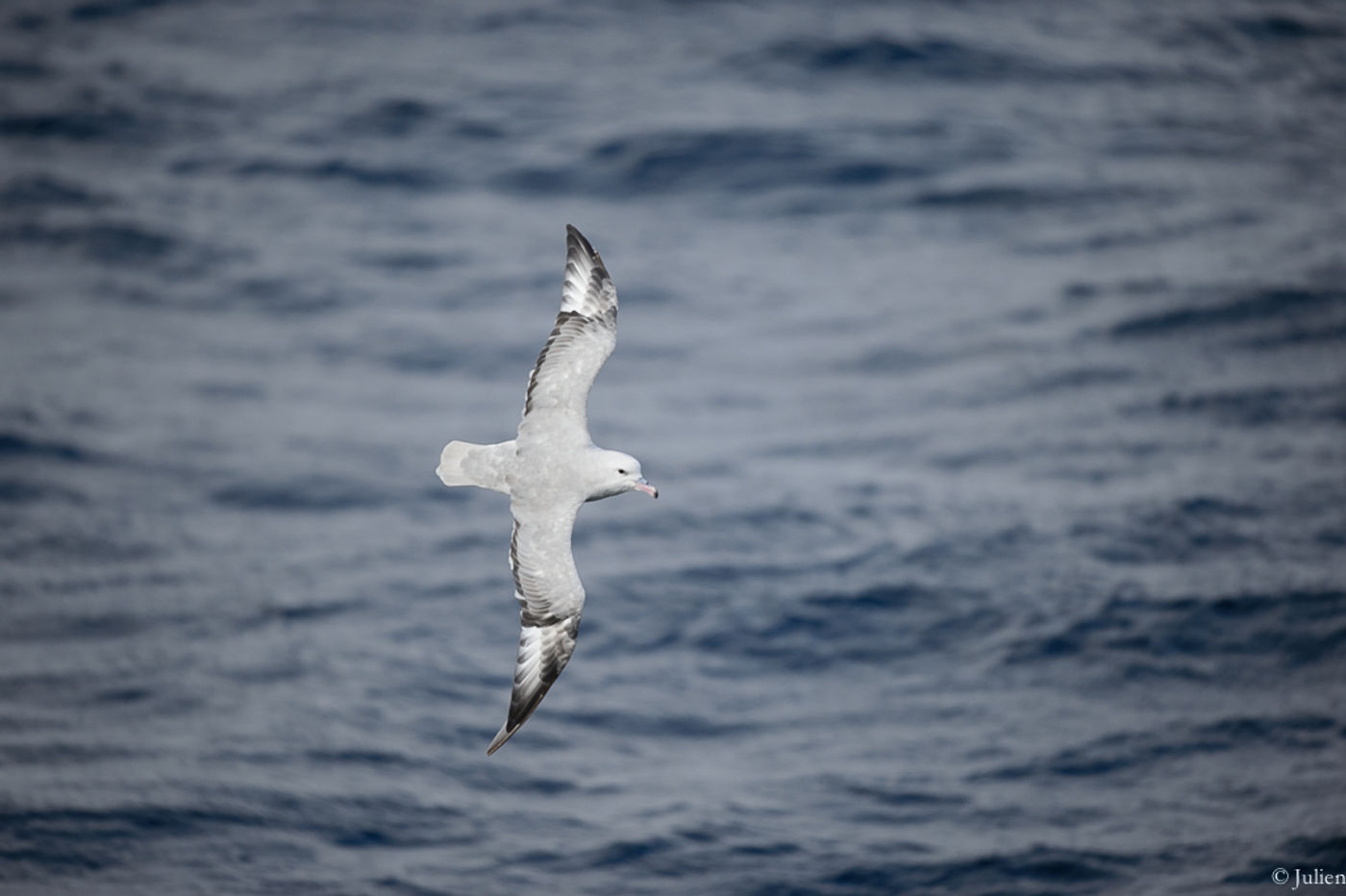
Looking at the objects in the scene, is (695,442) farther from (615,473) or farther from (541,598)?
(615,473)

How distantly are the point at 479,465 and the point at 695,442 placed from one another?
12322mm

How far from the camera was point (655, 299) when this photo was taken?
2542 cm

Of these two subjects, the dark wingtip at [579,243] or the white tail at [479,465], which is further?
the dark wingtip at [579,243]

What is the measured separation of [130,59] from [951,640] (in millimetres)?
20826

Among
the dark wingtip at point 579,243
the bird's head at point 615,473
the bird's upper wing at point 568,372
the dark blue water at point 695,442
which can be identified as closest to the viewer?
the bird's head at point 615,473

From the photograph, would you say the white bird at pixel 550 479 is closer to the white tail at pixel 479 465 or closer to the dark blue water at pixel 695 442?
the white tail at pixel 479 465

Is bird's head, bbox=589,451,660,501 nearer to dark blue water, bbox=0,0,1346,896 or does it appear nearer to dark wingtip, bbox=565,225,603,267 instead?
dark wingtip, bbox=565,225,603,267

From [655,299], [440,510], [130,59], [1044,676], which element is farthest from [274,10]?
[1044,676]

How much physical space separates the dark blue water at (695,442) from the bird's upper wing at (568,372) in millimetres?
7981

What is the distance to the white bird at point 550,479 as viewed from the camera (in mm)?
10289

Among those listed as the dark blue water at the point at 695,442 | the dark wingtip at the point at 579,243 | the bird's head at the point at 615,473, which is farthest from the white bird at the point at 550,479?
the dark blue water at the point at 695,442

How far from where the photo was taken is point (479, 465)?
10398 mm

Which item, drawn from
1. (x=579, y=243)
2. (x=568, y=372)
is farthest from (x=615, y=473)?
(x=579, y=243)

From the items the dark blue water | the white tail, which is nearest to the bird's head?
the white tail
